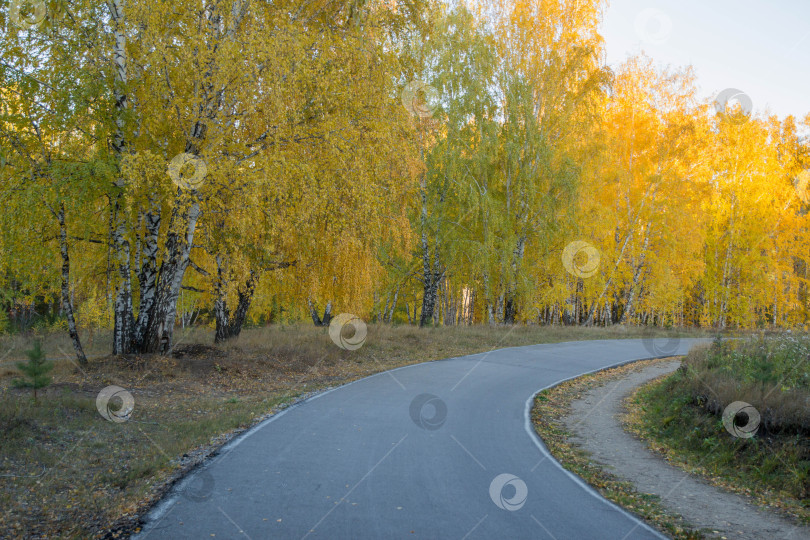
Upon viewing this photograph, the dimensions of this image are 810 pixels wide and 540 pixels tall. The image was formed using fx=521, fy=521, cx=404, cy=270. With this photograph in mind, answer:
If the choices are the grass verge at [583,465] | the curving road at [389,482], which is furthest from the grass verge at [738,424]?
the curving road at [389,482]

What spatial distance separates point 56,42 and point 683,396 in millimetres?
15365

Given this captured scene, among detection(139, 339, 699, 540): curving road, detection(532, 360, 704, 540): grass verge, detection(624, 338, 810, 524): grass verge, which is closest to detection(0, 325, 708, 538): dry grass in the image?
detection(139, 339, 699, 540): curving road

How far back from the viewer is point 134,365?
471 inches

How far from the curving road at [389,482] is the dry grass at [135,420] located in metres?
0.58

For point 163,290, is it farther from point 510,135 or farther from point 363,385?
point 510,135

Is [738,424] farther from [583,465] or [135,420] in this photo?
[135,420]

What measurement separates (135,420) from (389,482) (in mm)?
4956

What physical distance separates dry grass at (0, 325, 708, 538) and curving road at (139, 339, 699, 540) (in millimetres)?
582

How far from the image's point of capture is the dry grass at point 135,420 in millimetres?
5293

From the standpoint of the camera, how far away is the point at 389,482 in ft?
20.5

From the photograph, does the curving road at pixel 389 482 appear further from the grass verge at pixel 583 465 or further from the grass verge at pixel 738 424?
the grass verge at pixel 738 424

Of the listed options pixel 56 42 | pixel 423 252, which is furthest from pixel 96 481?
pixel 423 252

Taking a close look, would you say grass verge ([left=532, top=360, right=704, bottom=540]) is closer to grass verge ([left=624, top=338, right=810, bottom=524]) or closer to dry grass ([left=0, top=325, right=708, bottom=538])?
grass verge ([left=624, top=338, right=810, bottom=524])

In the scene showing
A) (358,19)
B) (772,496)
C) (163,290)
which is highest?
(358,19)
